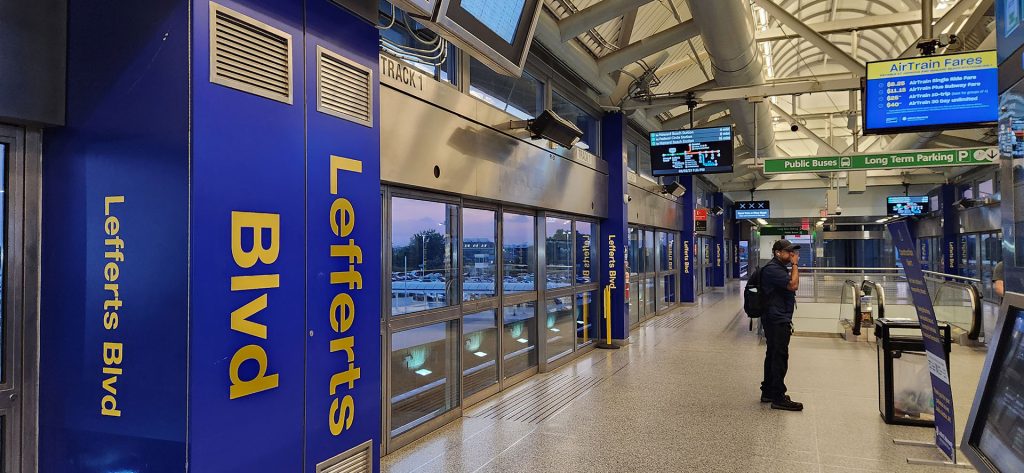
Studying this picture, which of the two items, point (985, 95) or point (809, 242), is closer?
point (985, 95)

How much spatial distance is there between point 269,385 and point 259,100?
1108 mm

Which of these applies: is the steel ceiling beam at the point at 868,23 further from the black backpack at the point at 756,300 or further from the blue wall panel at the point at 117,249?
the blue wall panel at the point at 117,249

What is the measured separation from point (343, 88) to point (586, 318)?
20.4ft

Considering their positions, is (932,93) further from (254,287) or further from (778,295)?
(254,287)

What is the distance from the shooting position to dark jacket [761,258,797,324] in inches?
200

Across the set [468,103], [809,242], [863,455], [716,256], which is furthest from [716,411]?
[809,242]

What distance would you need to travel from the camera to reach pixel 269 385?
2260 millimetres

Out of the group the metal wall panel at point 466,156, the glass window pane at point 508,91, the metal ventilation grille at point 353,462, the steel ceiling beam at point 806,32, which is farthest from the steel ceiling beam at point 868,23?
the metal ventilation grille at point 353,462

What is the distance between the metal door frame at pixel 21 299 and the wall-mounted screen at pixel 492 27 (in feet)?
5.44

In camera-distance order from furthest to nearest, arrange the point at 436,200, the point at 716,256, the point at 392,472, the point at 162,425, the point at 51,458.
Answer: the point at 716,256, the point at 436,200, the point at 392,472, the point at 51,458, the point at 162,425

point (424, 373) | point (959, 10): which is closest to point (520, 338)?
point (424, 373)

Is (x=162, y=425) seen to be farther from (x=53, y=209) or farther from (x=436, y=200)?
(x=436, y=200)

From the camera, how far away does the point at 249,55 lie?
2.19 meters

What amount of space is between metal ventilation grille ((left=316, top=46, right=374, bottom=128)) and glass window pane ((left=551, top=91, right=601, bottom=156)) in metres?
4.64
